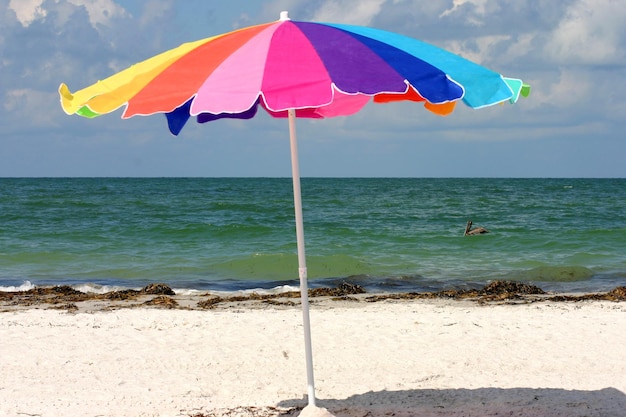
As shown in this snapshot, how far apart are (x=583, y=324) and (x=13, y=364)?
635 cm

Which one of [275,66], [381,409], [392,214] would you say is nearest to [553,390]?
[381,409]

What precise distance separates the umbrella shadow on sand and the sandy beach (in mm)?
15

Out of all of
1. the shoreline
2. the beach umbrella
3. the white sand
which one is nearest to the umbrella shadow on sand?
the white sand

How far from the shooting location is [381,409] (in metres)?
5.53

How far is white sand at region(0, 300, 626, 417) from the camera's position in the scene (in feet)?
18.8

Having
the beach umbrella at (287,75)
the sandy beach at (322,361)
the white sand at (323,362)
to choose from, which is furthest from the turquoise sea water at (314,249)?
the beach umbrella at (287,75)

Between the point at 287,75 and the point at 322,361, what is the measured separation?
4.13 m

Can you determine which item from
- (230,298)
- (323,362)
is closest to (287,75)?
(323,362)

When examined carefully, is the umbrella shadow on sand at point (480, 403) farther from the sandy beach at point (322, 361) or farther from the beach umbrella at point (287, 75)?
the beach umbrella at point (287, 75)

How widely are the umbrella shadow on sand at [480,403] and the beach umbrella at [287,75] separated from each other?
2487 millimetres

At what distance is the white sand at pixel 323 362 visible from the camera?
226 inches

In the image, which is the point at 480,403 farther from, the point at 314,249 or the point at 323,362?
the point at 314,249

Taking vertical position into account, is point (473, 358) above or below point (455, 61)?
below

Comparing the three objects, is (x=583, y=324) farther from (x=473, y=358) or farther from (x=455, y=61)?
(x=455, y=61)
